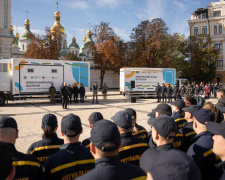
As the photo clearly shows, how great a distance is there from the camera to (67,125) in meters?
2.69

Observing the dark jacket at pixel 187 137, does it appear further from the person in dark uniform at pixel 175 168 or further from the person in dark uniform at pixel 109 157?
the person in dark uniform at pixel 175 168

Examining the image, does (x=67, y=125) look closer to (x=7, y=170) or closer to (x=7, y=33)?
(x=7, y=170)

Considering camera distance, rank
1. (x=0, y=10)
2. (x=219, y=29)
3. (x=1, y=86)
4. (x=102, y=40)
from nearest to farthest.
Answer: (x=1, y=86)
(x=0, y=10)
(x=102, y=40)
(x=219, y=29)

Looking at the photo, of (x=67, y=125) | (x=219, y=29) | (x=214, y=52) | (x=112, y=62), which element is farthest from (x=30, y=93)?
(x=219, y=29)

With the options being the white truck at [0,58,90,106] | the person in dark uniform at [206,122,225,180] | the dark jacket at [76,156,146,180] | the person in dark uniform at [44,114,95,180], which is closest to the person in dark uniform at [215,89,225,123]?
the person in dark uniform at [206,122,225,180]

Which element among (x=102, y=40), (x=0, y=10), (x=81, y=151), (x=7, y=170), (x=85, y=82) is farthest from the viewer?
(x=102, y=40)

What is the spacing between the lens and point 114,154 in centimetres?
186

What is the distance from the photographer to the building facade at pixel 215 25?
4500 centimetres

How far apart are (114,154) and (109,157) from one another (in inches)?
2.6

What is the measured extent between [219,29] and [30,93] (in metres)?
44.6

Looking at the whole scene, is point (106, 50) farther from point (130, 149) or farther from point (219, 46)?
point (130, 149)

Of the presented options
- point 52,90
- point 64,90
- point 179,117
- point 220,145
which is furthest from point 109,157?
point 52,90

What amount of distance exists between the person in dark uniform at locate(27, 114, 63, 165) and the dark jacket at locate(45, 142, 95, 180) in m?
0.57

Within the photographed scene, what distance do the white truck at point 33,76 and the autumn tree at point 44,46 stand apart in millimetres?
15562
